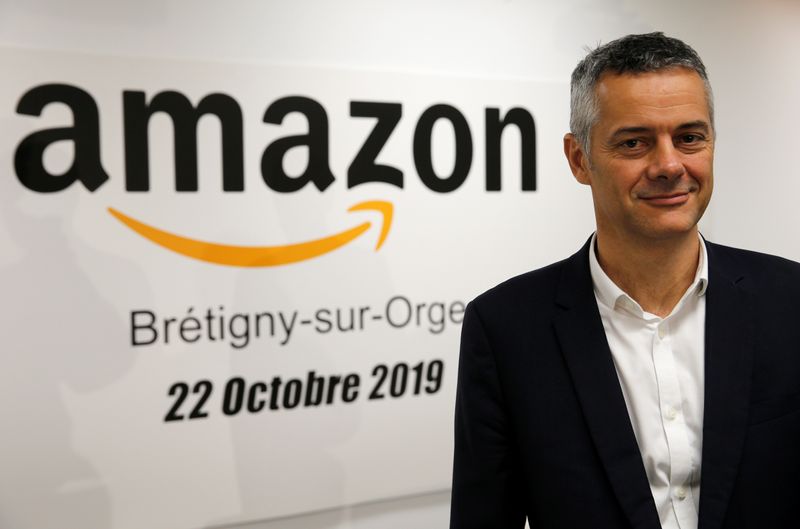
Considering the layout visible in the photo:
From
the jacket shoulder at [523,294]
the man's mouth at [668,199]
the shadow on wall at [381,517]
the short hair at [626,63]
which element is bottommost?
the shadow on wall at [381,517]

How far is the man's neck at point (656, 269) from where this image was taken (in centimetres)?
125

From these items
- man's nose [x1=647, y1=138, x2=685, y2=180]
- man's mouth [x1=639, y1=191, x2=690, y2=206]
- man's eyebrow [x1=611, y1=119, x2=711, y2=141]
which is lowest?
man's mouth [x1=639, y1=191, x2=690, y2=206]

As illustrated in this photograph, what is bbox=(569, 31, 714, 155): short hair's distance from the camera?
1.21 meters

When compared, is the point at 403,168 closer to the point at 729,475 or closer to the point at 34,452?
the point at 34,452

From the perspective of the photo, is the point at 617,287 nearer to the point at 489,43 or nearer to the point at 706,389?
the point at 706,389

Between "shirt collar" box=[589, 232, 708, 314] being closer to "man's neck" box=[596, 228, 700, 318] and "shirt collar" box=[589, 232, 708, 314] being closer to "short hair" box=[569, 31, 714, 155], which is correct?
"man's neck" box=[596, 228, 700, 318]

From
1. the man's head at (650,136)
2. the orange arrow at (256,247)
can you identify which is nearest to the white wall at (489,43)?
the orange arrow at (256,247)

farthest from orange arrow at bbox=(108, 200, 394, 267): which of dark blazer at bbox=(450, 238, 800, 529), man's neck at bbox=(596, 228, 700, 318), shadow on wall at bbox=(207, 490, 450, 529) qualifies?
man's neck at bbox=(596, 228, 700, 318)

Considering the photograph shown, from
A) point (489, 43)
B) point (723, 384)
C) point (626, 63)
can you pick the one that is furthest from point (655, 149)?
point (489, 43)

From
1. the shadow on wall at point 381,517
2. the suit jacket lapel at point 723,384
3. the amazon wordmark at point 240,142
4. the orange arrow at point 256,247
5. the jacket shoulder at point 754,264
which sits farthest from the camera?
the shadow on wall at point 381,517

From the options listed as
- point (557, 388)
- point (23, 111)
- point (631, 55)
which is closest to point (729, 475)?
point (557, 388)

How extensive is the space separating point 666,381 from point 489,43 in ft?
5.88

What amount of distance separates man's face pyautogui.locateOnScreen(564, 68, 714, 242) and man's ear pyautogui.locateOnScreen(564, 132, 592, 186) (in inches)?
2.9

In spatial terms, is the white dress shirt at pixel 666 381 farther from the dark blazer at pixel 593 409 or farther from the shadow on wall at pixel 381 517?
the shadow on wall at pixel 381 517
